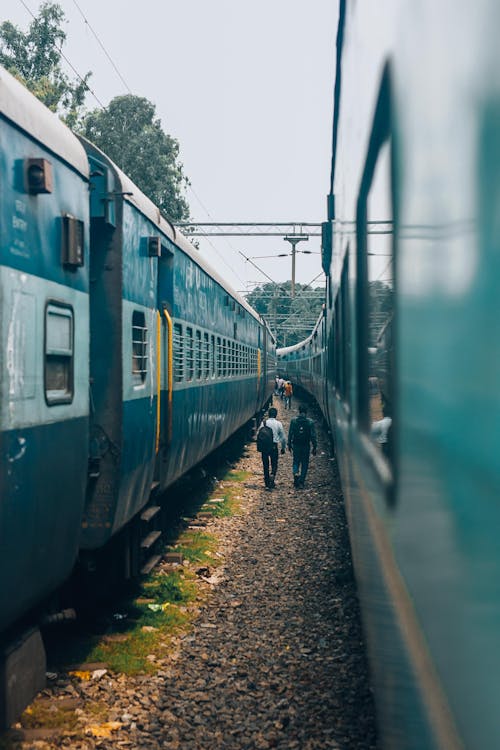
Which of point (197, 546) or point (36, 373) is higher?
point (36, 373)

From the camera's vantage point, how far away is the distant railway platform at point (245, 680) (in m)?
4.96

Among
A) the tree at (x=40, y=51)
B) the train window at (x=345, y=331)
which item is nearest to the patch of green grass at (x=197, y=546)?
the train window at (x=345, y=331)

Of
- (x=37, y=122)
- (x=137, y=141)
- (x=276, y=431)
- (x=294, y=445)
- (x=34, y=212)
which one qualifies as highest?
(x=137, y=141)

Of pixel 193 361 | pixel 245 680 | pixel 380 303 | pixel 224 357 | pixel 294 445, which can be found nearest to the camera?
pixel 380 303

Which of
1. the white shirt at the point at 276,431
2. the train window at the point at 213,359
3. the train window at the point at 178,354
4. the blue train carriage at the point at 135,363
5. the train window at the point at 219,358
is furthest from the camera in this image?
the white shirt at the point at 276,431

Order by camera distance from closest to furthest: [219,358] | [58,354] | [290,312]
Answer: [58,354] → [219,358] → [290,312]

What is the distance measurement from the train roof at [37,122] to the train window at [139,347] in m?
1.62

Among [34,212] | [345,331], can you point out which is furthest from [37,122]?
[345,331]

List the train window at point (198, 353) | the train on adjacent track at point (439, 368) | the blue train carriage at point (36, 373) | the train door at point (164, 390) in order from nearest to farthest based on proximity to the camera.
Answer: the train on adjacent track at point (439, 368) → the blue train carriage at point (36, 373) → the train door at point (164, 390) → the train window at point (198, 353)

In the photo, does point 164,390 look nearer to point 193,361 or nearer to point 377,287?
point 193,361

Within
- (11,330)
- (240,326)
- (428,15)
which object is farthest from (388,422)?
(240,326)

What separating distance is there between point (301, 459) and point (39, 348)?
10.9 meters

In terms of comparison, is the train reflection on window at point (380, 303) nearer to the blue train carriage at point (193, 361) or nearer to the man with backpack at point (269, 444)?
the blue train carriage at point (193, 361)

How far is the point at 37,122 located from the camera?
428 cm
